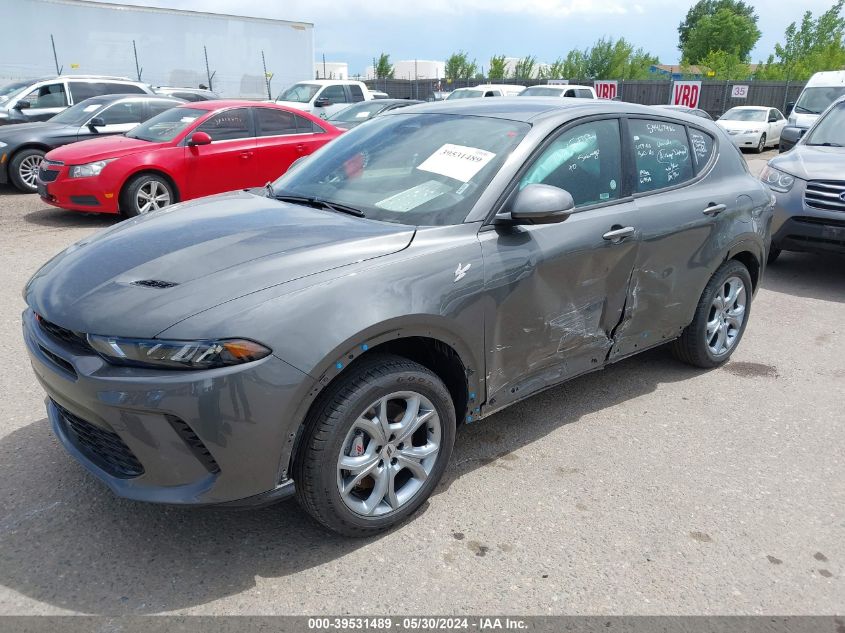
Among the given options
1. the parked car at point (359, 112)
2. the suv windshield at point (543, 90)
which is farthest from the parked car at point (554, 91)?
Result: the parked car at point (359, 112)

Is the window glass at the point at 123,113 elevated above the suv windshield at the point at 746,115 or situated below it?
above

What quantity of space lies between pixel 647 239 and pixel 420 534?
2.00m

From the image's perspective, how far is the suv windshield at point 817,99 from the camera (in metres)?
17.5

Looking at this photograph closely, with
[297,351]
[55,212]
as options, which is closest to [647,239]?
[297,351]

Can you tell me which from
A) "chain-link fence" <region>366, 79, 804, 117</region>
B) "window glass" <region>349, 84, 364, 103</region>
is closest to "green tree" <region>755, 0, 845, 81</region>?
"chain-link fence" <region>366, 79, 804, 117</region>

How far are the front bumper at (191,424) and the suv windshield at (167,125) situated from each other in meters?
7.17

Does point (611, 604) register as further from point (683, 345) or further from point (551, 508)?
point (683, 345)

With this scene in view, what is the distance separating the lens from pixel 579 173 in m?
3.59

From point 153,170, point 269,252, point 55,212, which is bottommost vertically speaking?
point 55,212

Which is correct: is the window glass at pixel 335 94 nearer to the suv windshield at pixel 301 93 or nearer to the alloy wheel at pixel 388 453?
the suv windshield at pixel 301 93

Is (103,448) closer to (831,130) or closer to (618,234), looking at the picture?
(618,234)

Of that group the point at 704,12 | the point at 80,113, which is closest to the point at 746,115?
the point at 80,113

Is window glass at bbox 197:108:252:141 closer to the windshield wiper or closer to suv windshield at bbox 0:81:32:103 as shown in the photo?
the windshield wiper

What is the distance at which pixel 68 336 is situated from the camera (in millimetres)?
2613
